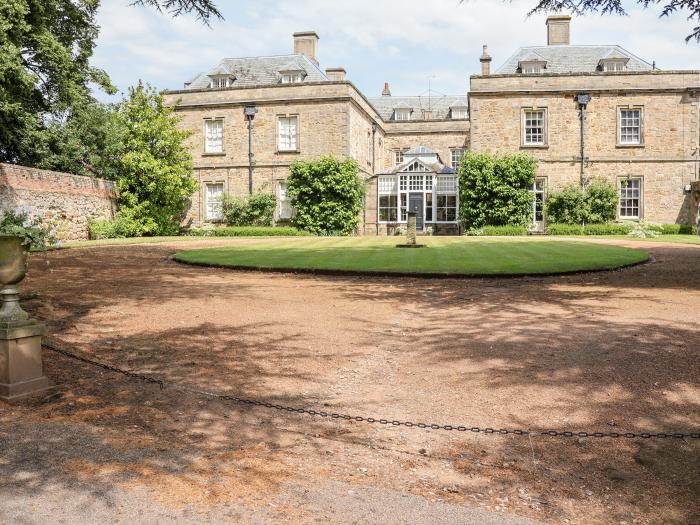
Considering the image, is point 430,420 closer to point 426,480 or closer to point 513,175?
point 426,480

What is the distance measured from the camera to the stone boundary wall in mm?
20297

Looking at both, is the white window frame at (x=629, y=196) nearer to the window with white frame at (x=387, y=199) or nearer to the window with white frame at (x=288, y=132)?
the window with white frame at (x=387, y=199)

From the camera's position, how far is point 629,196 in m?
30.8

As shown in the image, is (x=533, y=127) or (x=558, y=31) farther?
(x=558, y=31)

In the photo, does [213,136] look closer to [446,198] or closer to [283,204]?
[283,204]

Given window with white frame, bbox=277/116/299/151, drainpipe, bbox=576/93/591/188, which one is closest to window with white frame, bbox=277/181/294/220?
window with white frame, bbox=277/116/299/151

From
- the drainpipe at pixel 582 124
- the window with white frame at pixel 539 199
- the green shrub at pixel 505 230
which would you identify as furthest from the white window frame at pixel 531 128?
the green shrub at pixel 505 230

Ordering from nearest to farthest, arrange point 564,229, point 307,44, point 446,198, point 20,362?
point 20,362 → point 564,229 → point 446,198 → point 307,44

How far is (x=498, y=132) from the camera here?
3130cm

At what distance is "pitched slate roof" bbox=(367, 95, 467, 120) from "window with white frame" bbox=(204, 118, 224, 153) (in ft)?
56.9

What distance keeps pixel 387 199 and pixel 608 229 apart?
11511 mm

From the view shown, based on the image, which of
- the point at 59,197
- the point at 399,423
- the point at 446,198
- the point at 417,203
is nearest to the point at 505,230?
the point at 446,198

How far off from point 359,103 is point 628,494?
32758mm

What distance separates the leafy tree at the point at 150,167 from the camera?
91.6ft
